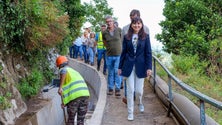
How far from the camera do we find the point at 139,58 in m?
7.41

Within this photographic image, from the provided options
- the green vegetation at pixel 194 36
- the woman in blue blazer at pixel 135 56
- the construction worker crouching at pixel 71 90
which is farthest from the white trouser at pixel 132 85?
the green vegetation at pixel 194 36

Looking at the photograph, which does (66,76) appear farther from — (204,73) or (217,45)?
(217,45)

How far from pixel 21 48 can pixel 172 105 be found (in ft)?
21.2

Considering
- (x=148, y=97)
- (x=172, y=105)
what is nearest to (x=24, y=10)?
(x=148, y=97)

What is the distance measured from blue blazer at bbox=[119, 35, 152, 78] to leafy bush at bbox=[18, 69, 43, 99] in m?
5.58

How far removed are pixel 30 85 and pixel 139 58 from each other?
21.2 ft

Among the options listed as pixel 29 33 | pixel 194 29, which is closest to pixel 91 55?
pixel 194 29

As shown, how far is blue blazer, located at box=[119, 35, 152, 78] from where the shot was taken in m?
7.40

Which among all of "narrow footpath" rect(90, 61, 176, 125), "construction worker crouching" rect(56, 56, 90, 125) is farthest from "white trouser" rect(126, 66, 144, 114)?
"construction worker crouching" rect(56, 56, 90, 125)

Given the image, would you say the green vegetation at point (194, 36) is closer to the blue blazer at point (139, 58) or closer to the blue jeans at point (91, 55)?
the blue jeans at point (91, 55)

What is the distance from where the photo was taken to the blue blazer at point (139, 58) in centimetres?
740

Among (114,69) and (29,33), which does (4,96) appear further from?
(114,69)

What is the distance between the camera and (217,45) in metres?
14.0

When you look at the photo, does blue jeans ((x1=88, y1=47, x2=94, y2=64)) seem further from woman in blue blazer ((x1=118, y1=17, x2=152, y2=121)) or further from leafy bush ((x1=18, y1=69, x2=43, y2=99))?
woman in blue blazer ((x1=118, y1=17, x2=152, y2=121))
